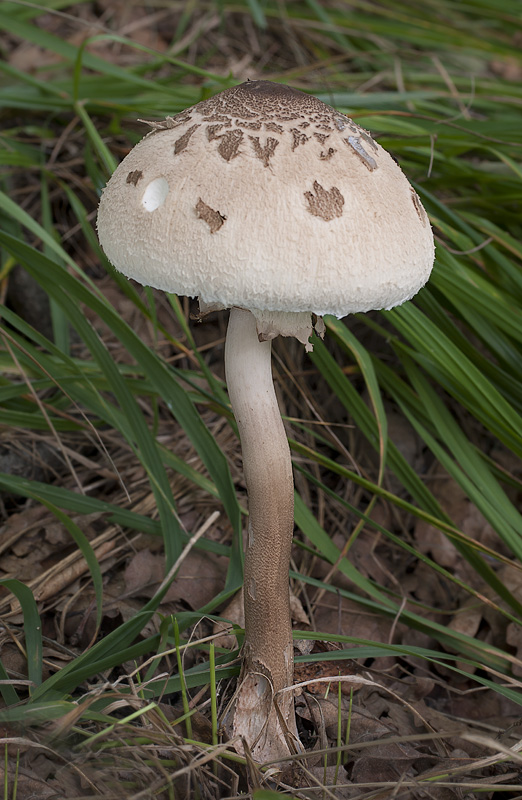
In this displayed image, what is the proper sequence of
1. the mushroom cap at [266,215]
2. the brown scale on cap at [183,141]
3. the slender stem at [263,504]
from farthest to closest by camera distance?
the slender stem at [263,504], the brown scale on cap at [183,141], the mushroom cap at [266,215]

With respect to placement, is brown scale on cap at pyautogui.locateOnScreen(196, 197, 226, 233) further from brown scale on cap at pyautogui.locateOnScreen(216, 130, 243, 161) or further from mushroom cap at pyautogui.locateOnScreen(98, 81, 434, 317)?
brown scale on cap at pyautogui.locateOnScreen(216, 130, 243, 161)

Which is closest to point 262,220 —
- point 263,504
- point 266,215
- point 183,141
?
point 266,215

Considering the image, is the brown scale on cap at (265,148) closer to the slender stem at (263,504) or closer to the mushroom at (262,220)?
the mushroom at (262,220)

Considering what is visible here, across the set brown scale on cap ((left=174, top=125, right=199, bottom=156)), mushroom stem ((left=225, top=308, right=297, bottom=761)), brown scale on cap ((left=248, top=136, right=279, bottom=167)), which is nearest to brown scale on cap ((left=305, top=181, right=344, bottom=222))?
brown scale on cap ((left=248, top=136, right=279, bottom=167))

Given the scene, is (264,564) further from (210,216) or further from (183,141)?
(183,141)

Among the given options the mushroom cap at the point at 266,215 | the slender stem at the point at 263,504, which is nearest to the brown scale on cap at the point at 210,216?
the mushroom cap at the point at 266,215

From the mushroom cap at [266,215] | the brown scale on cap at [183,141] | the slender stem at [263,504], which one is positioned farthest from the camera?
the slender stem at [263,504]
